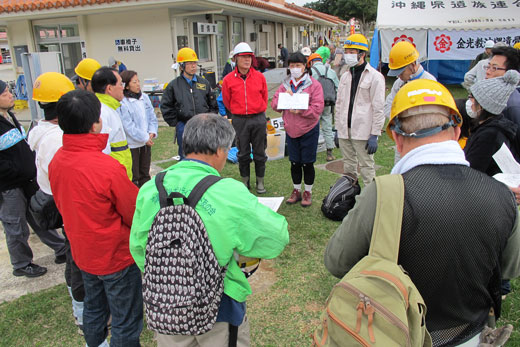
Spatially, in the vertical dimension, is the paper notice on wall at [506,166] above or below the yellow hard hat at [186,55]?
below

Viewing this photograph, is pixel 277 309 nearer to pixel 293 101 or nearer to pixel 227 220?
pixel 227 220

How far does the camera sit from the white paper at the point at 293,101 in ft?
15.2

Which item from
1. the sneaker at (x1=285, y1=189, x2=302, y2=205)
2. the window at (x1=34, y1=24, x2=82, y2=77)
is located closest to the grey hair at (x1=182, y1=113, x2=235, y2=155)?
the sneaker at (x1=285, y1=189, x2=302, y2=205)

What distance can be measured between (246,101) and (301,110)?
30.0 inches

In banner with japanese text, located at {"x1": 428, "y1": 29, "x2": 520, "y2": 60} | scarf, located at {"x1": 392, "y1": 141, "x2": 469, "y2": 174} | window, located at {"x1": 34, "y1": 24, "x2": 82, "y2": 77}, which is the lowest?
scarf, located at {"x1": 392, "y1": 141, "x2": 469, "y2": 174}

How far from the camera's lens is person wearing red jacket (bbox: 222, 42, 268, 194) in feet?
16.1

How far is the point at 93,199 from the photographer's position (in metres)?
2.02

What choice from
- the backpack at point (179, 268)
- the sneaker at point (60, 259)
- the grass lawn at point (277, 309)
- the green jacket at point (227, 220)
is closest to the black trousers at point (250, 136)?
the grass lawn at point (277, 309)

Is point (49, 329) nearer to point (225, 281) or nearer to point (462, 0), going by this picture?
point (225, 281)

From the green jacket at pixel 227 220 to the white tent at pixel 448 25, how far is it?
1302cm

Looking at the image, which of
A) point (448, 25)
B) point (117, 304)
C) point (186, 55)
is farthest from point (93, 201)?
point (448, 25)

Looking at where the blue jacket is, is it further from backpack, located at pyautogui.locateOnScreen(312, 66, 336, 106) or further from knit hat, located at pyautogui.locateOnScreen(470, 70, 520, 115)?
knit hat, located at pyautogui.locateOnScreen(470, 70, 520, 115)

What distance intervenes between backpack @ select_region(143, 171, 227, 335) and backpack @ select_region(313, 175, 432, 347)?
1.68 feet

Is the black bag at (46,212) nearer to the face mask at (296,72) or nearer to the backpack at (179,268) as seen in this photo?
the backpack at (179,268)
